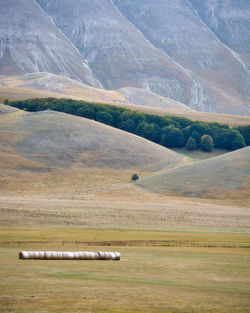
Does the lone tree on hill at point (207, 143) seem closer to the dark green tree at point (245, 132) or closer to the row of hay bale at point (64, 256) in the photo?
the dark green tree at point (245, 132)

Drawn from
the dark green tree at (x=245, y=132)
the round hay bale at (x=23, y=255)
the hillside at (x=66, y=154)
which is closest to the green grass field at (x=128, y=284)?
the round hay bale at (x=23, y=255)

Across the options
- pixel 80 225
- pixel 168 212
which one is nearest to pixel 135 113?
pixel 168 212

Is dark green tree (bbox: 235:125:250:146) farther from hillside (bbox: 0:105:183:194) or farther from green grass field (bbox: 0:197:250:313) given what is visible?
green grass field (bbox: 0:197:250:313)

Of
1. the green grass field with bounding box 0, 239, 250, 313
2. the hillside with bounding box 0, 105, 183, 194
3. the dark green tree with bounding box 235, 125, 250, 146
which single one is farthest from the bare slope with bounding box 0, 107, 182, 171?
the green grass field with bounding box 0, 239, 250, 313

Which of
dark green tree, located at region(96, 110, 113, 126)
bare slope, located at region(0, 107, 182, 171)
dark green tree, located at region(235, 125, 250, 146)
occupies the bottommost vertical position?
dark green tree, located at region(235, 125, 250, 146)

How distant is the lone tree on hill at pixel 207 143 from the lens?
151875 millimetres

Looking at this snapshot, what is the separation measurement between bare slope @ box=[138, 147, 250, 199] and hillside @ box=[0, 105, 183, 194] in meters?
8.40

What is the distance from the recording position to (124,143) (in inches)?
5266

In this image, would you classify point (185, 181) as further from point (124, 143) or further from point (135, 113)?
point (135, 113)

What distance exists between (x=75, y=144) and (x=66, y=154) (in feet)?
20.0

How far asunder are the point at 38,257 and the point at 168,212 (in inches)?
1908

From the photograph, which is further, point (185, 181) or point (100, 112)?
point (100, 112)

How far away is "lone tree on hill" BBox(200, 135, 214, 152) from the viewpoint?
15188 cm

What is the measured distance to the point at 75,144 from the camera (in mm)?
127250
